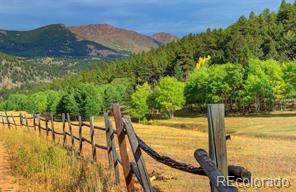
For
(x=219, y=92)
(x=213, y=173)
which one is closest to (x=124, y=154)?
(x=213, y=173)

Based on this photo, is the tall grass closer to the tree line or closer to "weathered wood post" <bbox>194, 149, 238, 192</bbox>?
"weathered wood post" <bbox>194, 149, 238, 192</bbox>

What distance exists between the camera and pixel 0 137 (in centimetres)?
2747

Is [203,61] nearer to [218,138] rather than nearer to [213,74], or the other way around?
[213,74]

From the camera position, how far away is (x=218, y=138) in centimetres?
453

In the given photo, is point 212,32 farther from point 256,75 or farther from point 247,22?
point 256,75

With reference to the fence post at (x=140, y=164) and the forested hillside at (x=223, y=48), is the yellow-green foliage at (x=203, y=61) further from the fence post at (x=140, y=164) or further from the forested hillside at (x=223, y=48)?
the fence post at (x=140, y=164)

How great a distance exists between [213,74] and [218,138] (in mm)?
101147

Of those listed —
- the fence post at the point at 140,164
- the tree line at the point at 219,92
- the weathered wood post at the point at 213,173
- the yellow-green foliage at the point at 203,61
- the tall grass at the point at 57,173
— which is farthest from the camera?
the yellow-green foliage at the point at 203,61

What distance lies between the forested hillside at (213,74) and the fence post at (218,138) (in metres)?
88.6

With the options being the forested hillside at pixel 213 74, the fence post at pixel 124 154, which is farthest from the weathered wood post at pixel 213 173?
the forested hillside at pixel 213 74

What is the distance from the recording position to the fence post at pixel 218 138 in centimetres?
448

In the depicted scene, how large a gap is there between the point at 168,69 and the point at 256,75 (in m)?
78.6

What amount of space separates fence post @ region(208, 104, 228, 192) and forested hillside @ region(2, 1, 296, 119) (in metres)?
88.6

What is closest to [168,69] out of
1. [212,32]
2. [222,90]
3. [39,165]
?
[212,32]
